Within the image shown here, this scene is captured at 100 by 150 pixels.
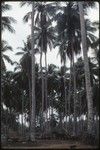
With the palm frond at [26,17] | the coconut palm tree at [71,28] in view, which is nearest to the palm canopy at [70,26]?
the coconut palm tree at [71,28]

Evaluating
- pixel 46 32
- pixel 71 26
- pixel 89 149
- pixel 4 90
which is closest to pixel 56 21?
pixel 71 26

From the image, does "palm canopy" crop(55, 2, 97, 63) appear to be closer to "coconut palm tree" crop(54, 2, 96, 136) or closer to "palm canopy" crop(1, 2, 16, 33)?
"coconut palm tree" crop(54, 2, 96, 136)

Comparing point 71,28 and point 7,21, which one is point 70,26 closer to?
point 71,28

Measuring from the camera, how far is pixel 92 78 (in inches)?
1870

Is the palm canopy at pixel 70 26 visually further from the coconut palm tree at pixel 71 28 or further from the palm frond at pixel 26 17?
the palm frond at pixel 26 17

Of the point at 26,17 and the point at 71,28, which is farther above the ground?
the point at 26,17

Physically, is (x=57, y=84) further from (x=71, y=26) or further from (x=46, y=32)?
(x=71, y=26)

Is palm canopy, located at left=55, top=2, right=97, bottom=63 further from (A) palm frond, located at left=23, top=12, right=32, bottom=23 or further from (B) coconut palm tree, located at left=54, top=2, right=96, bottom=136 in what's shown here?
(A) palm frond, located at left=23, top=12, right=32, bottom=23

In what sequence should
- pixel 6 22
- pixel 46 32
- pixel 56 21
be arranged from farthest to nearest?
pixel 46 32
pixel 56 21
pixel 6 22

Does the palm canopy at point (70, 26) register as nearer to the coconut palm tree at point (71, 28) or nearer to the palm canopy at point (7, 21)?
the coconut palm tree at point (71, 28)

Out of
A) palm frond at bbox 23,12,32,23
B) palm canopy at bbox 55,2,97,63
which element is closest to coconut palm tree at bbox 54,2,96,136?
palm canopy at bbox 55,2,97,63

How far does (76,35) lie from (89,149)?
22.4m

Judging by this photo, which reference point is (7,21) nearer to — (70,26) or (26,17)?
(26,17)

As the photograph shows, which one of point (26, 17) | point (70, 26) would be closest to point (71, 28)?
point (70, 26)
